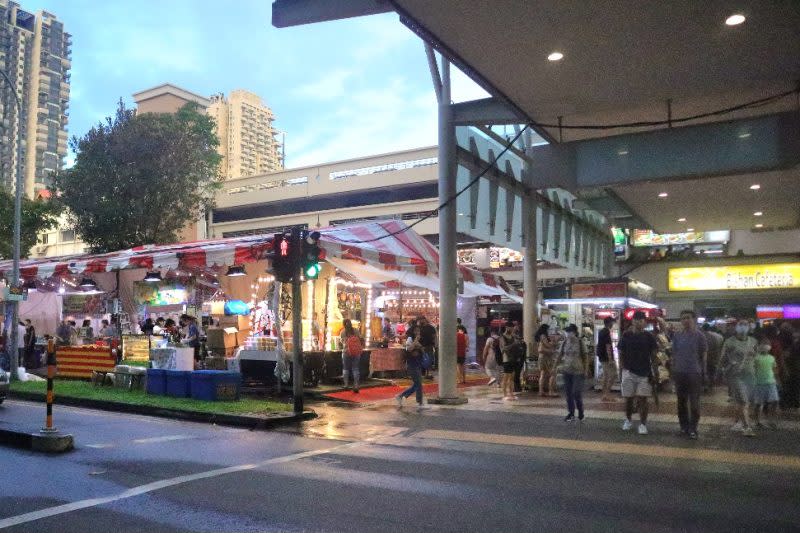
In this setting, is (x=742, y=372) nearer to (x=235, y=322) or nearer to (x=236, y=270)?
(x=236, y=270)

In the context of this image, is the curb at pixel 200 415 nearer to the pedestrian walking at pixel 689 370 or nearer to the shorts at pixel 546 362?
the shorts at pixel 546 362

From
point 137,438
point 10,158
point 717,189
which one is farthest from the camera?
point 10,158

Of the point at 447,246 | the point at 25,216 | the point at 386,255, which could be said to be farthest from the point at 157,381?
the point at 25,216

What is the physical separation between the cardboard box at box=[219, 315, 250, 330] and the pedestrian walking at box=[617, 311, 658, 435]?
13583 mm

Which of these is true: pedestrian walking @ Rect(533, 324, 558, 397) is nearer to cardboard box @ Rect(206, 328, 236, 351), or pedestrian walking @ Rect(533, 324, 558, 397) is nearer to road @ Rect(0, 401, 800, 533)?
road @ Rect(0, 401, 800, 533)

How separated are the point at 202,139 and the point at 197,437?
26251mm

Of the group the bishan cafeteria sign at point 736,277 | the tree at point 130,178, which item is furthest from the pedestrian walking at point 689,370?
the tree at point 130,178

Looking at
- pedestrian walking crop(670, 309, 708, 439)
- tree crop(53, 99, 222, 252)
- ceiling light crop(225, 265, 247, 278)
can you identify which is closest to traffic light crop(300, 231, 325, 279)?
ceiling light crop(225, 265, 247, 278)

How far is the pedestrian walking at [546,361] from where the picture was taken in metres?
16.6

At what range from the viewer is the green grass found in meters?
13.0

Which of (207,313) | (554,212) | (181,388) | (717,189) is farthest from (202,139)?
(717,189)

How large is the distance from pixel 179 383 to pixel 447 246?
6679mm

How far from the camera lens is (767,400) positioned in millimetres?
11336

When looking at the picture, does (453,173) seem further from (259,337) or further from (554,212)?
(554,212)
